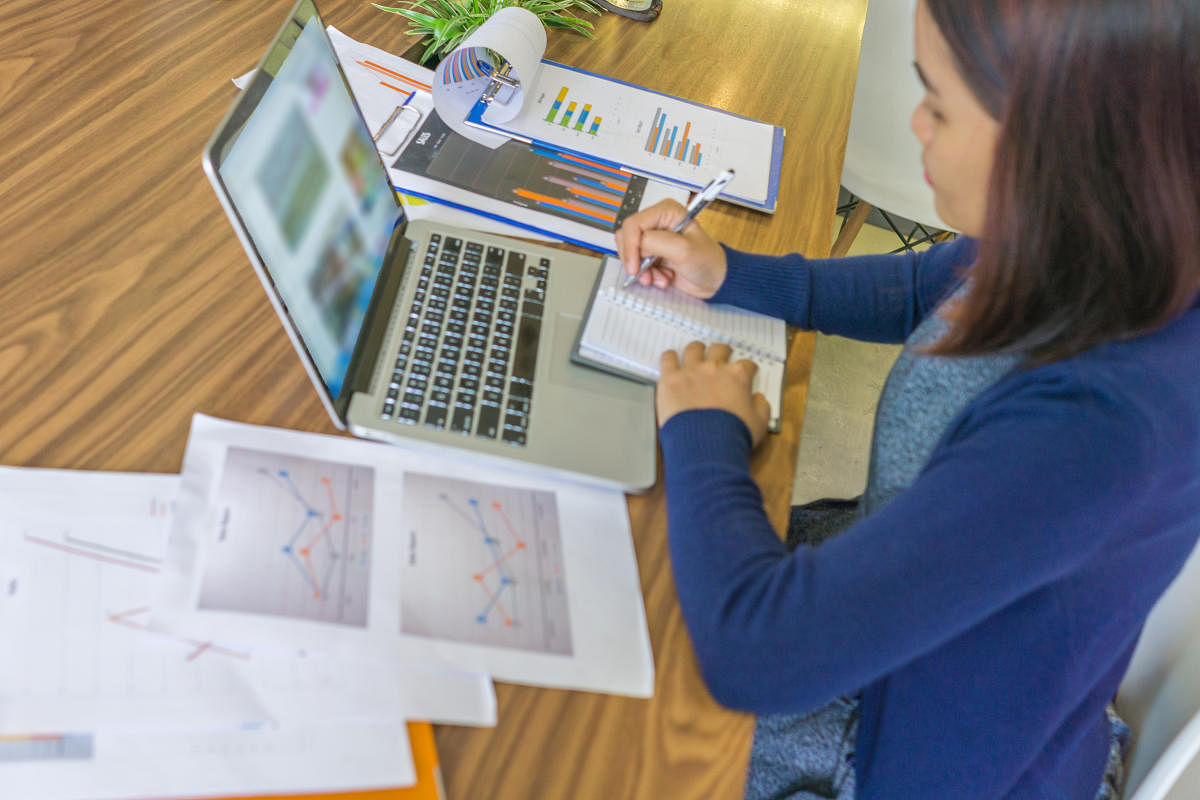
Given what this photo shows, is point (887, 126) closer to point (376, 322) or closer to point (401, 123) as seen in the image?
point (401, 123)

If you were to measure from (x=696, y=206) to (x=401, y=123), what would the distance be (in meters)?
0.43

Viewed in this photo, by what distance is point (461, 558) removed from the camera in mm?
684

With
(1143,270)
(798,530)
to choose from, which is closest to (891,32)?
(798,530)

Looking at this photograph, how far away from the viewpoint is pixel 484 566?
2.24 ft

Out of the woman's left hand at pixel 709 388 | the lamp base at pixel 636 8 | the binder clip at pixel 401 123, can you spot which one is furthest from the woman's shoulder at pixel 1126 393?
the lamp base at pixel 636 8

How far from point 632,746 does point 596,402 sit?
31 cm

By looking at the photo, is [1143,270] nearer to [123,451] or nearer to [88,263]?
[123,451]

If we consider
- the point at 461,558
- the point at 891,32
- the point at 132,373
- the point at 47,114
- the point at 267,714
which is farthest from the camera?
the point at 891,32

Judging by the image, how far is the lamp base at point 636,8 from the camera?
154 cm

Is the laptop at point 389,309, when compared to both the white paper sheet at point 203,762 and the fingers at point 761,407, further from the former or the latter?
the white paper sheet at point 203,762

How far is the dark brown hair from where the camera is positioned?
0.58 metres

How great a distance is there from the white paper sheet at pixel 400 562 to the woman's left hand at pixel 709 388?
0.12 meters

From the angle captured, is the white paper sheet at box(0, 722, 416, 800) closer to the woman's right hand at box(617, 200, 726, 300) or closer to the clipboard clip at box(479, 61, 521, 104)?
the woman's right hand at box(617, 200, 726, 300)

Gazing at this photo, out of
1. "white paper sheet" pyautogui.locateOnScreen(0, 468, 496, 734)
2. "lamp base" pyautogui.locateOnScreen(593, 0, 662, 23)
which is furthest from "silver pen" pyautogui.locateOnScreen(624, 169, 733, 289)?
"lamp base" pyautogui.locateOnScreen(593, 0, 662, 23)
